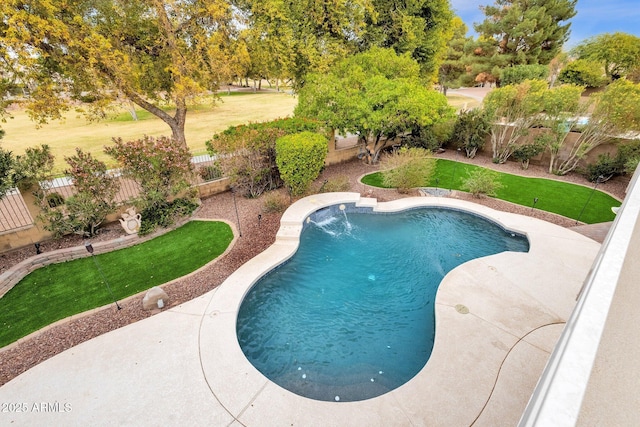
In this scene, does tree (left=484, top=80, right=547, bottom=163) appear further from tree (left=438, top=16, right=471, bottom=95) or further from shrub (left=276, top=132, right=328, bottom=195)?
tree (left=438, top=16, right=471, bottom=95)

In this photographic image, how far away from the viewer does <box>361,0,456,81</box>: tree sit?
1892cm

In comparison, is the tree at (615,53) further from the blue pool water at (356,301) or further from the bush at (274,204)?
the bush at (274,204)

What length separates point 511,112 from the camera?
1573 centimetres

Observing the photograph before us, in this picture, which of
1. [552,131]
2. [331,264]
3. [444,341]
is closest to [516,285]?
[444,341]

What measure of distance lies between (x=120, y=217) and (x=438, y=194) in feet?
44.6

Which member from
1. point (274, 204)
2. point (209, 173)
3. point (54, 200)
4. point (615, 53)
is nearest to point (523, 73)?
point (615, 53)

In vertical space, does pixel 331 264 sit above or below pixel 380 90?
below

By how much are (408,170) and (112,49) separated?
14203 mm

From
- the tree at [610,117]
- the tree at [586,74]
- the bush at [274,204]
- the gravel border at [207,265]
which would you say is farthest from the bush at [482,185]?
the tree at [586,74]

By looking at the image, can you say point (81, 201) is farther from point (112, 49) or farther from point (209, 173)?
point (112, 49)

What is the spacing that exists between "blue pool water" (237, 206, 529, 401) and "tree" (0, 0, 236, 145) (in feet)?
31.5

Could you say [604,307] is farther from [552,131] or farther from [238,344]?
[552,131]

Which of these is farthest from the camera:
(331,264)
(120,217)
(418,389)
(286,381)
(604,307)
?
(120,217)

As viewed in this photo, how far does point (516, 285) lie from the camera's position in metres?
7.35
